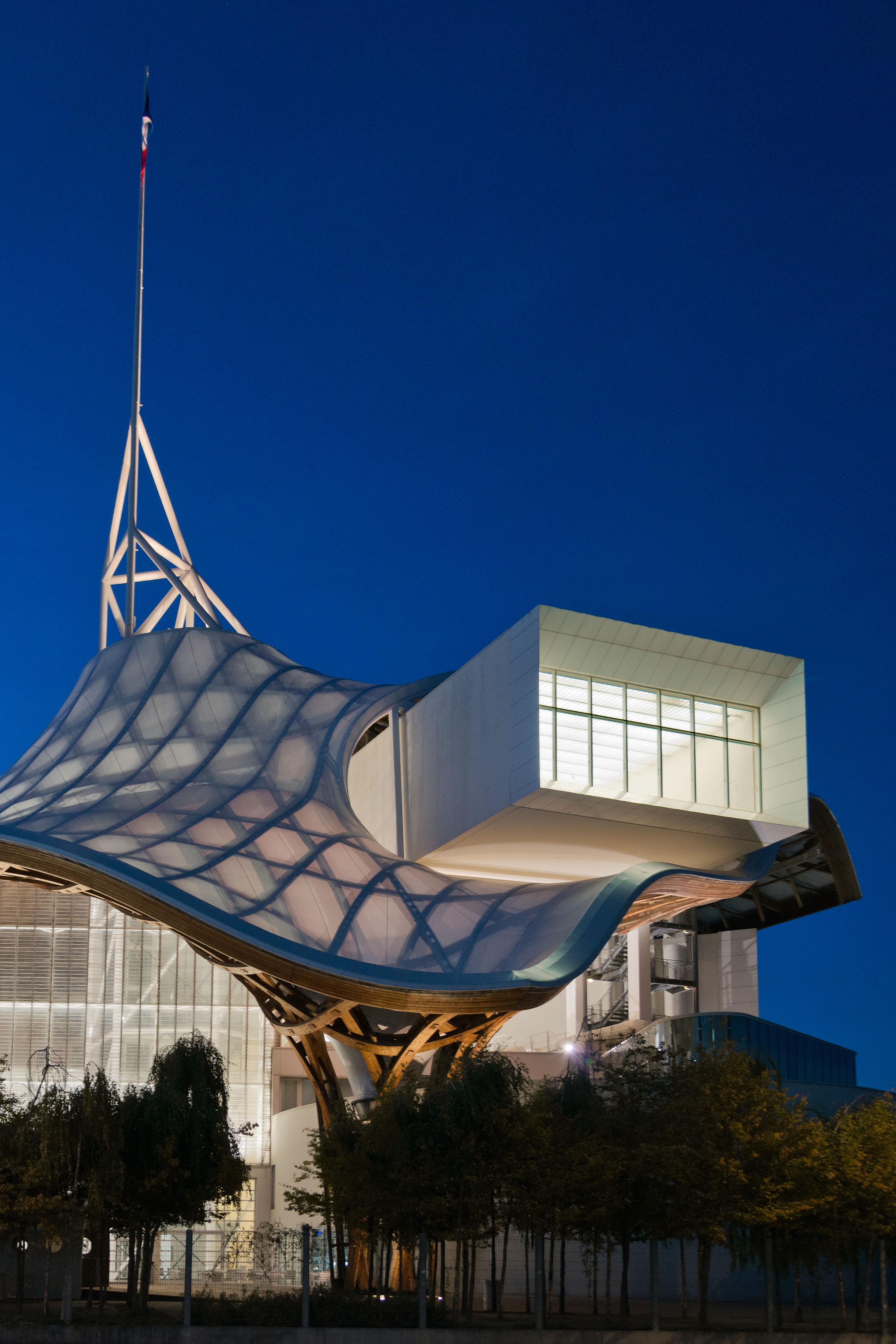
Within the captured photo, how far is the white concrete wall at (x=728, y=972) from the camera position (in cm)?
5966

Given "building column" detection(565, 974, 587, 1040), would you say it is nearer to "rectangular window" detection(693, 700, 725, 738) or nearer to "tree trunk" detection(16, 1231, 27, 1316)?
"rectangular window" detection(693, 700, 725, 738)

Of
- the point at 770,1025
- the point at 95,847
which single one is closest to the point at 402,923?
the point at 95,847

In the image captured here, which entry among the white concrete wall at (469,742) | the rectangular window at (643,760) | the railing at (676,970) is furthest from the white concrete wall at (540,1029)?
the rectangular window at (643,760)

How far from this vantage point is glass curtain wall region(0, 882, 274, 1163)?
179 ft

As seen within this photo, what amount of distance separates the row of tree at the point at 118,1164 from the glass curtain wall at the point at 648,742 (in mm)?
11927

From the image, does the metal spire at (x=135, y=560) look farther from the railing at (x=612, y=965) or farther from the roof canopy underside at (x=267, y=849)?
the railing at (x=612, y=965)

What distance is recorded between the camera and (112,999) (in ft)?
181

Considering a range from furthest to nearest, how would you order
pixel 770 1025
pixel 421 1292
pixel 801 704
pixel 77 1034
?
pixel 77 1034 → pixel 770 1025 → pixel 801 704 → pixel 421 1292

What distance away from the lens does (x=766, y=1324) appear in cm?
2850

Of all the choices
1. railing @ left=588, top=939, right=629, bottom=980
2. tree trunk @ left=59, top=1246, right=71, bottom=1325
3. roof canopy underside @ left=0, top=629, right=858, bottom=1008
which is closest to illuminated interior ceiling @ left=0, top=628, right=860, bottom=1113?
roof canopy underside @ left=0, top=629, right=858, bottom=1008

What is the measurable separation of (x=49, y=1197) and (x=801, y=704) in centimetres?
2295

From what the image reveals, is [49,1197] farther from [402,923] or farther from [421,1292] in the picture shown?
[402,923]

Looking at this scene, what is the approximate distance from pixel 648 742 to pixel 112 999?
26.4 m

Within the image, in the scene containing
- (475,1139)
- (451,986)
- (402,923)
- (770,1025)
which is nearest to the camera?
(475,1139)
